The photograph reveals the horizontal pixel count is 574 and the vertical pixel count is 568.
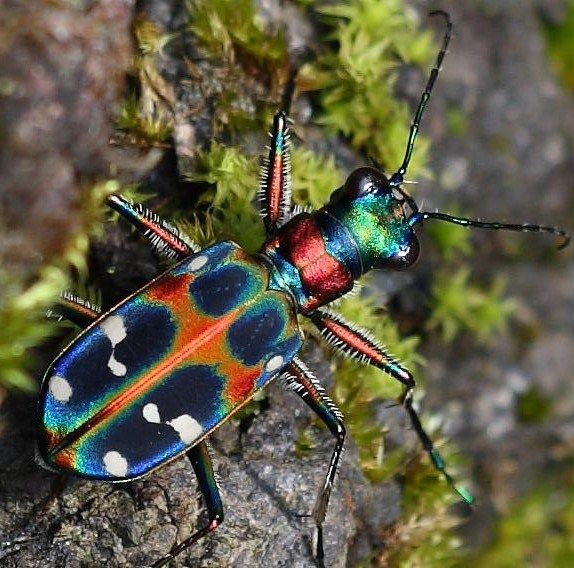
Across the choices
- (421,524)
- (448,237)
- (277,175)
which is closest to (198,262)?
(277,175)

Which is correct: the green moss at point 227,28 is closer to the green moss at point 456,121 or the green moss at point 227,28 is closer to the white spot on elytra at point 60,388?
the green moss at point 456,121

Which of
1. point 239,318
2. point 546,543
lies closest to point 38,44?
point 239,318

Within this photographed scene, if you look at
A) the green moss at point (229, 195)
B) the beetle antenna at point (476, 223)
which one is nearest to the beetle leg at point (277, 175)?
the green moss at point (229, 195)

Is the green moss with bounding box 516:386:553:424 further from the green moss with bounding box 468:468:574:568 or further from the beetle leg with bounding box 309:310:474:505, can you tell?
the beetle leg with bounding box 309:310:474:505

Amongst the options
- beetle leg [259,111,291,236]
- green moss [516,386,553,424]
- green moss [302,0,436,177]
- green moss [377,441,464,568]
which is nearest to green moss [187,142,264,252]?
beetle leg [259,111,291,236]

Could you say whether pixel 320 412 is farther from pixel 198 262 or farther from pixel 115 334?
pixel 115 334
